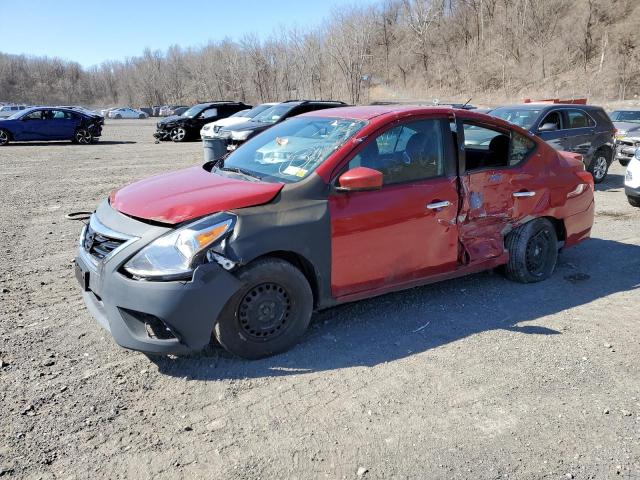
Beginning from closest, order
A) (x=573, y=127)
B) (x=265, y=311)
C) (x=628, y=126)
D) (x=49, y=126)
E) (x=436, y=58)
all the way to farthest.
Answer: (x=265, y=311)
(x=573, y=127)
(x=628, y=126)
(x=49, y=126)
(x=436, y=58)

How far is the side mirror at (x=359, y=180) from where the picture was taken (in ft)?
12.5

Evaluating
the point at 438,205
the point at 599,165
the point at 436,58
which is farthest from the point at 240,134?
the point at 436,58

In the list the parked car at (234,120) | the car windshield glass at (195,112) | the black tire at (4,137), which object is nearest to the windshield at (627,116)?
the parked car at (234,120)

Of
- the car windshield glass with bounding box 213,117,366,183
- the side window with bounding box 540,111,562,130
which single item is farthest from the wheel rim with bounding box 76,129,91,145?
the car windshield glass with bounding box 213,117,366,183

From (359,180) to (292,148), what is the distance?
857 millimetres

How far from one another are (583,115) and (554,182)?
716 centimetres

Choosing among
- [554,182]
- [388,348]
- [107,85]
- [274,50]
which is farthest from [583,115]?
[107,85]

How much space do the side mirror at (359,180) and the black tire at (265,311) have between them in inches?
27.1

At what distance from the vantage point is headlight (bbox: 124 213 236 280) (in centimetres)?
332

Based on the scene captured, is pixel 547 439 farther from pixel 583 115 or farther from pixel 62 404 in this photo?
pixel 583 115

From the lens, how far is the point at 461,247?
4.67 m

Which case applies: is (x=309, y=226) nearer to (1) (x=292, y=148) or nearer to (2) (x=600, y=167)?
(1) (x=292, y=148)

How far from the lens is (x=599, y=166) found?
38.7 feet

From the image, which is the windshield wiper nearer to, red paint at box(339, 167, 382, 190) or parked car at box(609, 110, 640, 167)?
red paint at box(339, 167, 382, 190)
